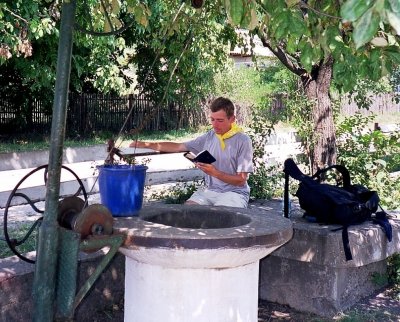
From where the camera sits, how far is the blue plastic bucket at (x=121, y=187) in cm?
355

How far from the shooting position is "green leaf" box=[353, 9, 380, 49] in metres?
1.47

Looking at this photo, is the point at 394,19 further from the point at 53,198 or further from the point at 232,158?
the point at 232,158

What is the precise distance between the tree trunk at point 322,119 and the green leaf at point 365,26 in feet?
22.0

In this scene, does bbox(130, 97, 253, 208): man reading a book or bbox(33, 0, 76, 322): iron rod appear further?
bbox(130, 97, 253, 208): man reading a book

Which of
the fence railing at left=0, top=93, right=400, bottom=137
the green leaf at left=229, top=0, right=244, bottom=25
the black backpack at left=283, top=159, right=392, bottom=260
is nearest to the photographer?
the green leaf at left=229, top=0, right=244, bottom=25

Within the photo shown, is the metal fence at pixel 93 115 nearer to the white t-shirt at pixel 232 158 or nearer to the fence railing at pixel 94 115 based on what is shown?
the fence railing at pixel 94 115

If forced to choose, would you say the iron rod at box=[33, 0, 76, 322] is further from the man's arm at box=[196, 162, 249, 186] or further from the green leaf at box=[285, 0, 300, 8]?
the man's arm at box=[196, 162, 249, 186]

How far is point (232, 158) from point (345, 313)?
4.56 ft

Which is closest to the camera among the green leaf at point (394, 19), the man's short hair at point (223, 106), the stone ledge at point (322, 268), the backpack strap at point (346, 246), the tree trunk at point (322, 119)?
the green leaf at point (394, 19)

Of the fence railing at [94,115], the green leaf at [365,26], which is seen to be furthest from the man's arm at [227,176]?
the fence railing at [94,115]

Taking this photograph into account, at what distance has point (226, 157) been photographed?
503 centimetres

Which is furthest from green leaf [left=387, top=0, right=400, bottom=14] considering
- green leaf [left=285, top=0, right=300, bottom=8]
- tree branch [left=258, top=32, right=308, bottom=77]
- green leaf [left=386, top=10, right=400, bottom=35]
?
tree branch [left=258, top=32, right=308, bottom=77]

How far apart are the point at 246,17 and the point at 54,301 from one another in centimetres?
165

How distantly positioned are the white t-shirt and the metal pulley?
5.95 feet
